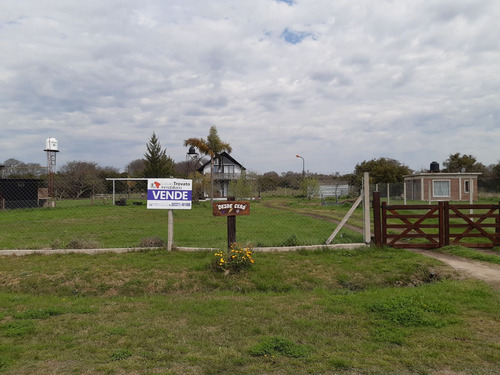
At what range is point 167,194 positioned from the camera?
885cm

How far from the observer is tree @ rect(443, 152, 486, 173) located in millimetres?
51750

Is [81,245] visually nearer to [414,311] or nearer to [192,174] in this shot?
[414,311]

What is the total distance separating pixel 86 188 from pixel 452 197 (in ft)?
89.7

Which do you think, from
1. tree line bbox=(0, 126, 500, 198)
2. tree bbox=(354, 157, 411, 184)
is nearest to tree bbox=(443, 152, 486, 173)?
tree line bbox=(0, 126, 500, 198)

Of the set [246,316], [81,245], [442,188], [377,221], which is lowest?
[246,316]

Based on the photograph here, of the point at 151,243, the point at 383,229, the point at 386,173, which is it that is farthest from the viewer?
the point at 386,173

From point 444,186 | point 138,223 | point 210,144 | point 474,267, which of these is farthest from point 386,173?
point 474,267

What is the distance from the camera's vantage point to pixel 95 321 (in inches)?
198

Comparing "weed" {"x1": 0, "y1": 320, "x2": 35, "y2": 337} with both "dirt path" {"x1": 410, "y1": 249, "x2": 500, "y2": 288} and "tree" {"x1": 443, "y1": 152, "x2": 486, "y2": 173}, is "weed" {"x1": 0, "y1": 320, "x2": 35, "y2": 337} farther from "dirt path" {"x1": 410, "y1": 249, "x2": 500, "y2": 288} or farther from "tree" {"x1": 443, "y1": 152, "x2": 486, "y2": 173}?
"tree" {"x1": 443, "y1": 152, "x2": 486, "y2": 173}

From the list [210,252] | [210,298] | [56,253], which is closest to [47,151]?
[56,253]

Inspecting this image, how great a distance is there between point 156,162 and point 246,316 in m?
38.9

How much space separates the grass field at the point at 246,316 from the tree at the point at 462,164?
169ft

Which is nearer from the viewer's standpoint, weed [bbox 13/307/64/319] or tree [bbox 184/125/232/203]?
weed [bbox 13/307/64/319]

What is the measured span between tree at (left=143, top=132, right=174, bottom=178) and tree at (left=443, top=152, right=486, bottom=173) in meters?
40.6
